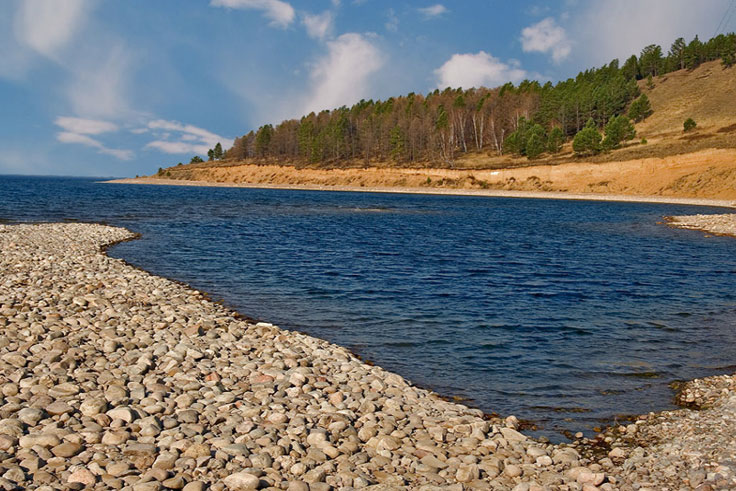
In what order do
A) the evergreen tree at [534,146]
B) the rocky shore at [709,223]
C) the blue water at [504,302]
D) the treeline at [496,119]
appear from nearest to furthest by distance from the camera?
1. the blue water at [504,302]
2. the rocky shore at [709,223]
3. the evergreen tree at [534,146]
4. the treeline at [496,119]

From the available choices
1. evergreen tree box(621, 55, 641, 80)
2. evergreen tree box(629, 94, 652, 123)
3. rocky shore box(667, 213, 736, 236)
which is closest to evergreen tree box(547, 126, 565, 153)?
evergreen tree box(629, 94, 652, 123)

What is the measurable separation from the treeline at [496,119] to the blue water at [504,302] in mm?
97526

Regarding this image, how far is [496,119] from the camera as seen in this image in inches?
5974

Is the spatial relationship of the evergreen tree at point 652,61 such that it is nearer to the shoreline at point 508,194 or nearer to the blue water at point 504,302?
the shoreline at point 508,194

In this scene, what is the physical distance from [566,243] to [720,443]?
27999mm

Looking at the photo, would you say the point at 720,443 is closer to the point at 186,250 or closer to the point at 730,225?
the point at 186,250

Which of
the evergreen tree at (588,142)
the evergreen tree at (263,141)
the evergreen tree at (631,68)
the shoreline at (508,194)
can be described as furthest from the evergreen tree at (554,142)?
the evergreen tree at (263,141)

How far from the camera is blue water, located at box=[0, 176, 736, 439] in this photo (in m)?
10.8

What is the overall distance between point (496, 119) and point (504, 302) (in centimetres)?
14287

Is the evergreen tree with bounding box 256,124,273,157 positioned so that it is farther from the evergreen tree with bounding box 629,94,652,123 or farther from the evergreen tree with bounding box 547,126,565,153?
the evergreen tree with bounding box 629,94,652,123

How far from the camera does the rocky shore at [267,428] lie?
6.66 metres

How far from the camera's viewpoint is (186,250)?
94.8ft

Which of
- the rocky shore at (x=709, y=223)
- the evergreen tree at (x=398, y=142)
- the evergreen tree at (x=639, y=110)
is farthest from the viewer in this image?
the evergreen tree at (x=398, y=142)

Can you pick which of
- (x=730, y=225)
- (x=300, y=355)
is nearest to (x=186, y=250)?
(x=300, y=355)
